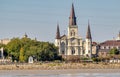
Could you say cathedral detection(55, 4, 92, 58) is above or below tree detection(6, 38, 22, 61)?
above

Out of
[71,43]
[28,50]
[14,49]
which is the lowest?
[28,50]

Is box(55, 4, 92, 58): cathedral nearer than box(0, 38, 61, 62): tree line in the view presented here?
No

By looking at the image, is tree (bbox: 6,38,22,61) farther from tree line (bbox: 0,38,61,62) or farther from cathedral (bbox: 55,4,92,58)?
cathedral (bbox: 55,4,92,58)

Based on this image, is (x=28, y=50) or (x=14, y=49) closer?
(x=28, y=50)

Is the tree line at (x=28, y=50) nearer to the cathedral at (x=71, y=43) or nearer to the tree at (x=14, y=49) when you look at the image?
the tree at (x=14, y=49)

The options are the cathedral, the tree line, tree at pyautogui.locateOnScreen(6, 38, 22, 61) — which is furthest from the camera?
the cathedral

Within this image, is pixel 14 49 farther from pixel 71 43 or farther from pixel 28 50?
pixel 71 43

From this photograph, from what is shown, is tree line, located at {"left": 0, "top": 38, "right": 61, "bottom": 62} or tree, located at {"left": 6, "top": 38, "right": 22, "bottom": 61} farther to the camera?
tree, located at {"left": 6, "top": 38, "right": 22, "bottom": 61}

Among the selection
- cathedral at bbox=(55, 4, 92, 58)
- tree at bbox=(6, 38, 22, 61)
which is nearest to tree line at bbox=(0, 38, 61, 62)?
tree at bbox=(6, 38, 22, 61)

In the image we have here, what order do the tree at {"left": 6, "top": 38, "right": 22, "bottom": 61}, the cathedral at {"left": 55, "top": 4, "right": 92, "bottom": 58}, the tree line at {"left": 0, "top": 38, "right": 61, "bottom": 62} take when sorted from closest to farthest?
the tree line at {"left": 0, "top": 38, "right": 61, "bottom": 62}, the tree at {"left": 6, "top": 38, "right": 22, "bottom": 61}, the cathedral at {"left": 55, "top": 4, "right": 92, "bottom": 58}

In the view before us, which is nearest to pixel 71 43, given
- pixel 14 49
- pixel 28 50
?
pixel 14 49

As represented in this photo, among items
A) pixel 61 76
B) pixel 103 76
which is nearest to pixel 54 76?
pixel 61 76

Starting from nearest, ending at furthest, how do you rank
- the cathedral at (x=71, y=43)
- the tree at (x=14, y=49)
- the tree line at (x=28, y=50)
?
1. the tree line at (x=28, y=50)
2. the tree at (x=14, y=49)
3. the cathedral at (x=71, y=43)

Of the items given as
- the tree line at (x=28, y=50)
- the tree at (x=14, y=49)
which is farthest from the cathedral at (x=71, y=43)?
the tree at (x=14, y=49)
